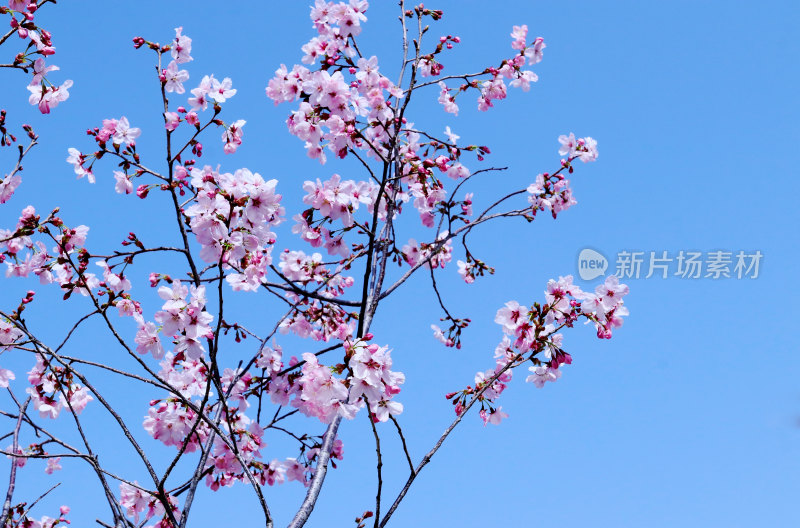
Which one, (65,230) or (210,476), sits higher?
(65,230)

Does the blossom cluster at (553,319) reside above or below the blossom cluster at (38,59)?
below

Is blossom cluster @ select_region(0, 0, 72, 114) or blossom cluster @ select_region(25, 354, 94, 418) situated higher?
blossom cluster @ select_region(0, 0, 72, 114)

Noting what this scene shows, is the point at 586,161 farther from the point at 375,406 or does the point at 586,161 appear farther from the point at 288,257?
the point at 375,406

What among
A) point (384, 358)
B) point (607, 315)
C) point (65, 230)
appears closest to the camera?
point (384, 358)

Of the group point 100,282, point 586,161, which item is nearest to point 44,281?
point 100,282

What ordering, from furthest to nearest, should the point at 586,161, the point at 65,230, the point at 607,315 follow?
the point at 586,161 → the point at 65,230 → the point at 607,315

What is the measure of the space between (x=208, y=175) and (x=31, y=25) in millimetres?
1147

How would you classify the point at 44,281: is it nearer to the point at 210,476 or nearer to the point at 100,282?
the point at 100,282

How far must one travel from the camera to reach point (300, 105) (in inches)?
147

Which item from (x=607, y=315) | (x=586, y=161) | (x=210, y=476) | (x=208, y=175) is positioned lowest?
(x=210, y=476)

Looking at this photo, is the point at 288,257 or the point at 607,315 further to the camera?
the point at 288,257

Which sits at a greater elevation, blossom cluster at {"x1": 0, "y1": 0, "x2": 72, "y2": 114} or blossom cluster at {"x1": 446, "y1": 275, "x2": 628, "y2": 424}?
blossom cluster at {"x1": 0, "y1": 0, "x2": 72, "y2": 114}

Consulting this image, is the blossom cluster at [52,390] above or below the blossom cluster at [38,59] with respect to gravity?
below

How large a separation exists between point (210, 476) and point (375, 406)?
1.79m
